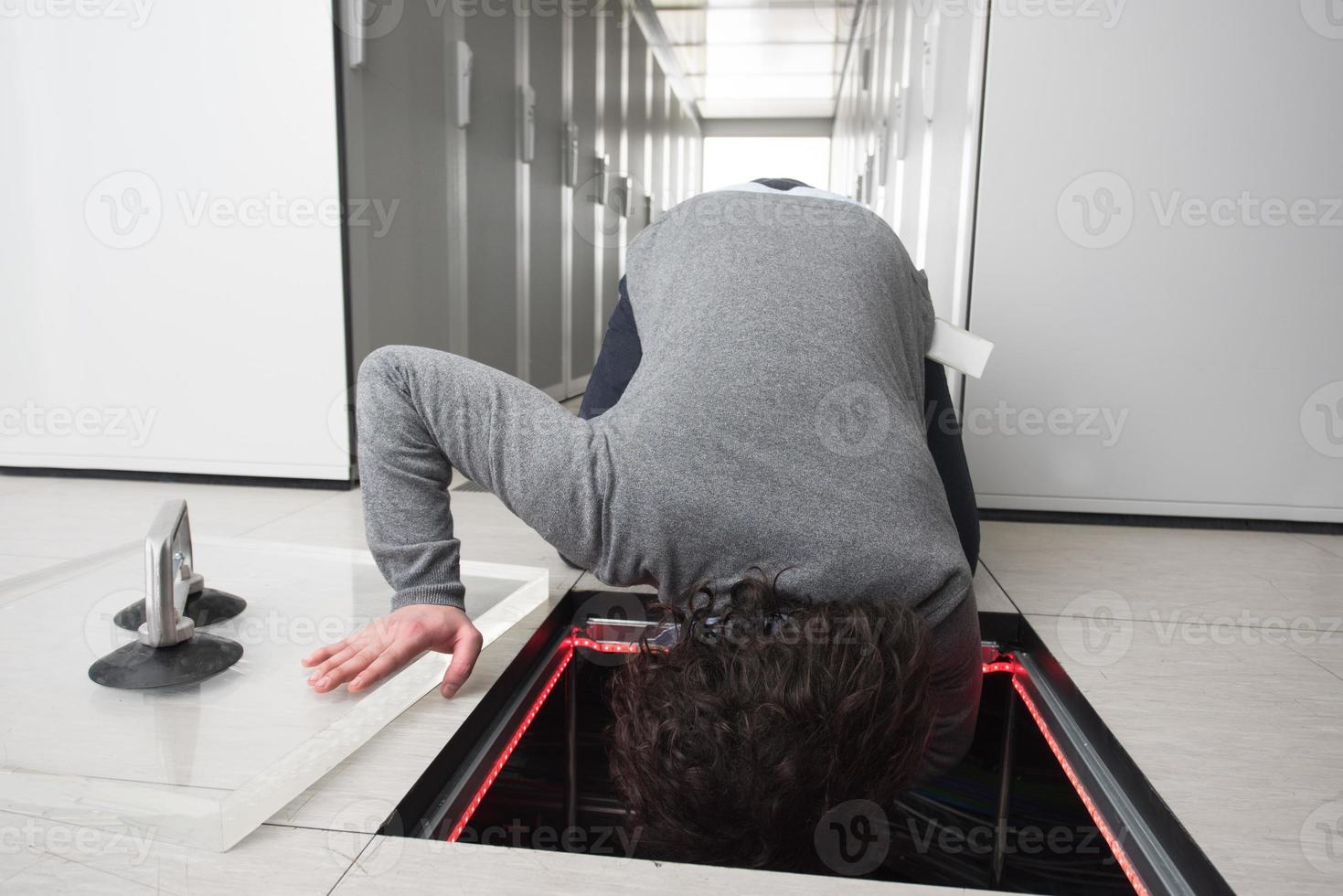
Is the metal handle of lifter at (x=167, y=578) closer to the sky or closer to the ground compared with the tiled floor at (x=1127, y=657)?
closer to the sky

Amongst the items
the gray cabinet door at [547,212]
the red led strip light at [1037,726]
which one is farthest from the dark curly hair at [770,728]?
the gray cabinet door at [547,212]

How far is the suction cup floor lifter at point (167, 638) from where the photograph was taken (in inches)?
39.0

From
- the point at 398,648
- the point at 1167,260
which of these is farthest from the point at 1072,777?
the point at 1167,260

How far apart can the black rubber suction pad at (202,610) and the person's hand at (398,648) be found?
0.26 metres

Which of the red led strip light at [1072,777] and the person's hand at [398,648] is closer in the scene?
the red led strip light at [1072,777]

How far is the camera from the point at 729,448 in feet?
3.02

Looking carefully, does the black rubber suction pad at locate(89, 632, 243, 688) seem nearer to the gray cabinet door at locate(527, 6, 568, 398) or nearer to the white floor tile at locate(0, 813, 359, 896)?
the white floor tile at locate(0, 813, 359, 896)

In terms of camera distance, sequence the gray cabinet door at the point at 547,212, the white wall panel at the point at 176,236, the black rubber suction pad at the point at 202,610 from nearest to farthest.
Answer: the black rubber suction pad at the point at 202,610
the white wall panel at the point at 176,236
the gray cabinet door at the point at 547,212

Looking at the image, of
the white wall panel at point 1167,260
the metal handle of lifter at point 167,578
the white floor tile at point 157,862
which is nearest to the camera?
the white floor tile at point 157,862

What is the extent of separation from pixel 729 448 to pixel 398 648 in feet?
1.42

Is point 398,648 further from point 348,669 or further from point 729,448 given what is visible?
point 729,448

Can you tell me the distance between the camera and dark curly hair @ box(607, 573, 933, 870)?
2.51ft

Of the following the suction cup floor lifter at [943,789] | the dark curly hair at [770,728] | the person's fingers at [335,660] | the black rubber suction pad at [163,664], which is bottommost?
the suction cup floor lifter at [943,789]

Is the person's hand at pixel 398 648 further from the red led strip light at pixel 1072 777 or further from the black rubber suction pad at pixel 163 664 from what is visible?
the red led strip light at pixel 1072 777
